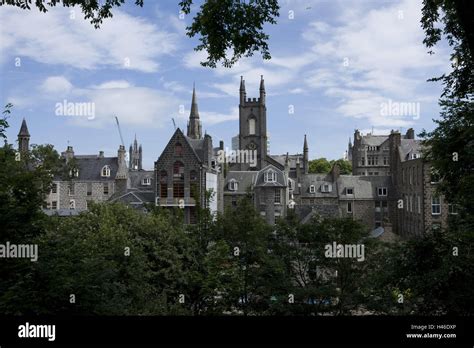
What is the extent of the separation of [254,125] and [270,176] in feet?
108

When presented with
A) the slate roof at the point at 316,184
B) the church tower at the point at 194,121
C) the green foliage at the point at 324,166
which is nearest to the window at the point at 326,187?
the slate roof at the point at 316,184

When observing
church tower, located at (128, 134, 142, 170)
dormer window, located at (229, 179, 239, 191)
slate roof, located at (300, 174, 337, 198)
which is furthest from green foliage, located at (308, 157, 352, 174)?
church tower, located at (128, 134, 142, 170)

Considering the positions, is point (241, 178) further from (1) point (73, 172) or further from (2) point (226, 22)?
(2) point (226, 22)

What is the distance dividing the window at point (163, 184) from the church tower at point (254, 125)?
98.8ft

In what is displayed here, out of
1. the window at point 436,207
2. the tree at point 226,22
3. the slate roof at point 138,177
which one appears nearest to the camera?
the tree at point 226,22

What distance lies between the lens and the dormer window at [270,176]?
51.2 metres

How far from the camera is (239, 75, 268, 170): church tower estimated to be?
80.0 m

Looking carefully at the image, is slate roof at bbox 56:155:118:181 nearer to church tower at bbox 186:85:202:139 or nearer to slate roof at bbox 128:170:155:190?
Result: slate roof at bbox 128:170:155:190

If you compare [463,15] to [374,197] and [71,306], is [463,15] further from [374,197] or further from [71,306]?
[374,197]

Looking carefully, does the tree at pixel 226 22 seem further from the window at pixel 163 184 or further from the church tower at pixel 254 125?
the church tower at pixel 254 125

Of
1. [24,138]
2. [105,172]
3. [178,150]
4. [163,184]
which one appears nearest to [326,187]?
[178,150]

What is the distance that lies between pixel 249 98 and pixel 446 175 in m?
63.9

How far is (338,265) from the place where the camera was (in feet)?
67.8

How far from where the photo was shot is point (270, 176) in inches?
2037
